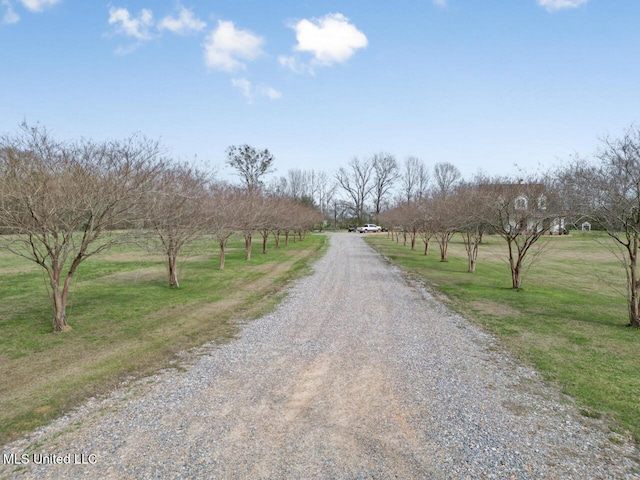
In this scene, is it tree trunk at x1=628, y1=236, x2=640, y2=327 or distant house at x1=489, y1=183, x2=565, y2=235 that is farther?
distant house at x1=489, y1=183, x2=565, y2=235

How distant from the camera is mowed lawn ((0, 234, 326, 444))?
5.57m

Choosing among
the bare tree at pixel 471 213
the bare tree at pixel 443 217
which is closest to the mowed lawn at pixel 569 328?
the bare tree at pixel 471 213

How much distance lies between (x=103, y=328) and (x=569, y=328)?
11.3m

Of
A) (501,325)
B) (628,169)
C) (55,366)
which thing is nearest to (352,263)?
(501,325)

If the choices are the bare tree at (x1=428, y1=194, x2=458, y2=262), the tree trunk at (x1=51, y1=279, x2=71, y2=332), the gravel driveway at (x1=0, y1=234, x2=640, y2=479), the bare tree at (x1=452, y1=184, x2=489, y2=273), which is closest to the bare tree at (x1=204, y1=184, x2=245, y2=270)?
the tree trunk at (x1=51, y1=279, x2=71, y2=332)

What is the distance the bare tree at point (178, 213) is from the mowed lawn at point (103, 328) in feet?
5.22

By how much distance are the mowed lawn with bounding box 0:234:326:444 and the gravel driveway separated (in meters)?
0.66

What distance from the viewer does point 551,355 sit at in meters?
7.24

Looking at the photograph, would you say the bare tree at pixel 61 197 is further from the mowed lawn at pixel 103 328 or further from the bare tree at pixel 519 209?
the bare tree at pixel 519 209

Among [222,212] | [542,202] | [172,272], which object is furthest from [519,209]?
[172,272]

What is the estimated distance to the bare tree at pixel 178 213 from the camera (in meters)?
12.9

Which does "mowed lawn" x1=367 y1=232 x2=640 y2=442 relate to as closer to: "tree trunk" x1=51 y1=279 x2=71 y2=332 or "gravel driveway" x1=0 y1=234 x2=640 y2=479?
"gravel driveway" x1=0 y1=234 x2=640 y2=479

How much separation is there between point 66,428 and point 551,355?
7987 millimetres

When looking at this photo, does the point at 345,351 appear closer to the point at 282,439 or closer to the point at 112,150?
the point at 282,439
